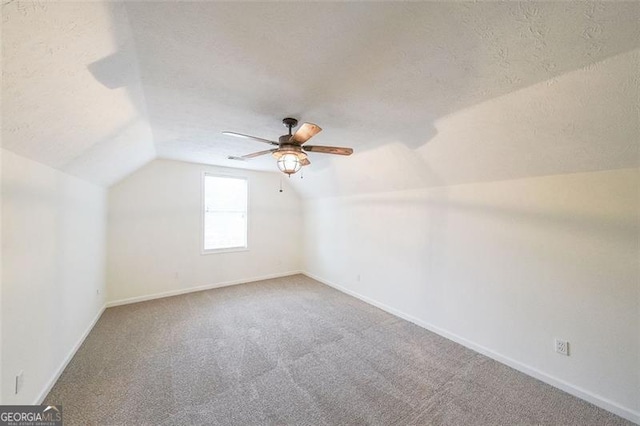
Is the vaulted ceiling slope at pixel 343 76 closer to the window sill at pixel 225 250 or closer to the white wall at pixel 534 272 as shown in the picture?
the white wall at pixel 534 272

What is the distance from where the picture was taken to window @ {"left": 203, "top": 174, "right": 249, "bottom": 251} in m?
4.76

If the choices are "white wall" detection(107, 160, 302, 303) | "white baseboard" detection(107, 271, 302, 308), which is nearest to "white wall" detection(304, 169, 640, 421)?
"white baseboard" detection(107, 271, 302, 308)

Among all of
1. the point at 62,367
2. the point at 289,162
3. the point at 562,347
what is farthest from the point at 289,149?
the point at 562,347

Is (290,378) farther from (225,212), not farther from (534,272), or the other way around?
(225,212)

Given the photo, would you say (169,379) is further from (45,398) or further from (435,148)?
(435,148)

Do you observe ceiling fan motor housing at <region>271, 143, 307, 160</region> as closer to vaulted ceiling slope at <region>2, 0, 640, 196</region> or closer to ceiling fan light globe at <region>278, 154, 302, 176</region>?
ceiling fan light globe at <region>278, 154, 302, 176</region>

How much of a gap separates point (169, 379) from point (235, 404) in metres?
0.77

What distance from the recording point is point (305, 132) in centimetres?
191

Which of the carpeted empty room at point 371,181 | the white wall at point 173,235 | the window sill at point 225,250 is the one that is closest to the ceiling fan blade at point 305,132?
the carpeted empty room at point 371,181

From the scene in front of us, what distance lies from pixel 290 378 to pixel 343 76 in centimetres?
267

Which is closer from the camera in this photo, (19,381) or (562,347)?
(19,381)

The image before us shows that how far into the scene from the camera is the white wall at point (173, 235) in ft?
12.7

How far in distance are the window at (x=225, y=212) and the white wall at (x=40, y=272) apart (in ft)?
6.38

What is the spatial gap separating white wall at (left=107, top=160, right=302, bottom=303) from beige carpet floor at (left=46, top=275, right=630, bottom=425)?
76 centimetres
